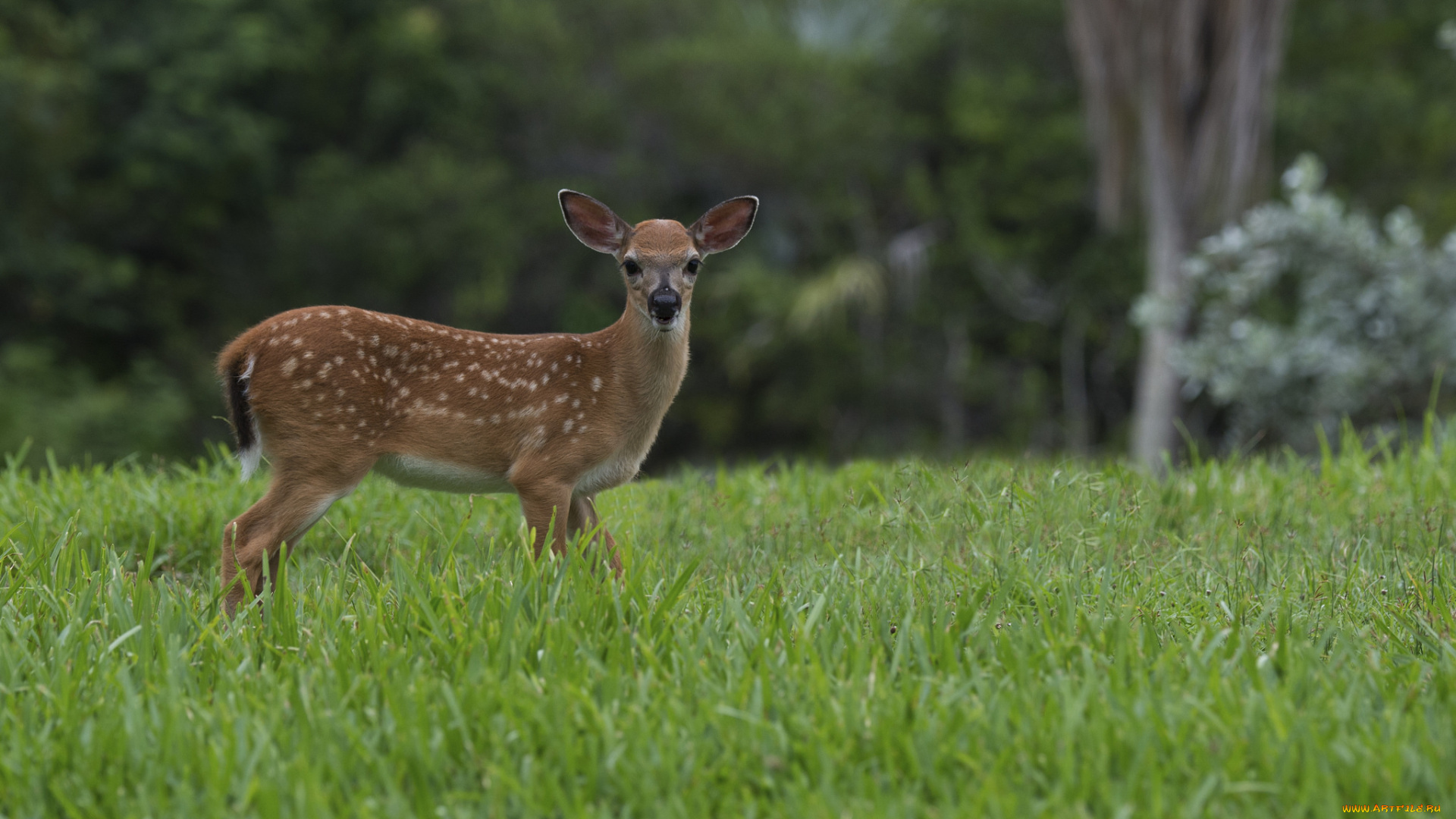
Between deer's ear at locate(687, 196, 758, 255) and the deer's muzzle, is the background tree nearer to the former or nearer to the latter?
deer's ear at locate(687, 196, 758, 255)

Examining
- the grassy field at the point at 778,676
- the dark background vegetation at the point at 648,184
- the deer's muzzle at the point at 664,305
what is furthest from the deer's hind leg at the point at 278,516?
the dark background vegetation at the point at 648,184

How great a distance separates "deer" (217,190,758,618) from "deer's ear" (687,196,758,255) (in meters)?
0.10

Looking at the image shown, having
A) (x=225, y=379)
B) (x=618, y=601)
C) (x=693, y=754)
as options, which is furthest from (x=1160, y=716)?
(x=225, y=379)

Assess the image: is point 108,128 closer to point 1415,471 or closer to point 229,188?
point 229,188

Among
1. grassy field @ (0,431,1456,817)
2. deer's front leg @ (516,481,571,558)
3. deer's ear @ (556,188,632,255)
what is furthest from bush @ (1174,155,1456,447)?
deer's front leg @ (516,481,571,558)

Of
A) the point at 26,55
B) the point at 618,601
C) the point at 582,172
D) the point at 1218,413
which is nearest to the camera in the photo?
the point at 618,601

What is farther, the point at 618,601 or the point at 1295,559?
the point at 1295,559

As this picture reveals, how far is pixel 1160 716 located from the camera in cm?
265

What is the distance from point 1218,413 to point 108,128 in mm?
14834

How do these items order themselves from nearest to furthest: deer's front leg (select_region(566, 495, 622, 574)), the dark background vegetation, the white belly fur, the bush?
the white belly fur < deer's front leg (select_region(566, 495, 622, 574)) < the bush < the dark background vegetation

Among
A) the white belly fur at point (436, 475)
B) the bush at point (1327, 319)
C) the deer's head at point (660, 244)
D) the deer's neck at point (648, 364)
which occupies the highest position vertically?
the deer's head at point (660, 244)

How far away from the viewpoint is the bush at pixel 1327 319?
955cm

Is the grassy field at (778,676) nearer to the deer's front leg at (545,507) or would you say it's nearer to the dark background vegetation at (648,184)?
the deer's front leg at (545,507)

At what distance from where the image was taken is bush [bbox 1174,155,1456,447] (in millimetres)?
9555
